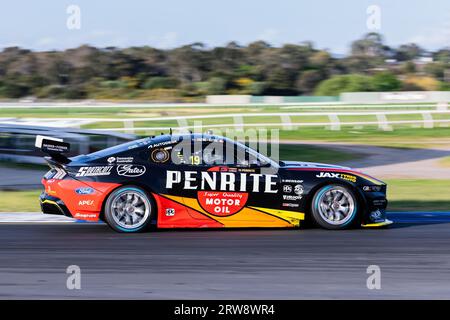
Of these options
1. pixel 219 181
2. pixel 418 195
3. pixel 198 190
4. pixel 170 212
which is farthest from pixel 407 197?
pixel 170 212

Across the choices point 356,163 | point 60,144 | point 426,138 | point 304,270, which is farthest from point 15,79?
point 304,270

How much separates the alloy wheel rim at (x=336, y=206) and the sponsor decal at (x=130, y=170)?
217cm

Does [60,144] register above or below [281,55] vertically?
below

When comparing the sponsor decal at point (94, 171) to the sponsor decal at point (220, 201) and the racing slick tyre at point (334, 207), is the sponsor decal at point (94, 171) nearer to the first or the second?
the sponsor decal at point (220, 201)

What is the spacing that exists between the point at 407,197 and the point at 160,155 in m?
5.30

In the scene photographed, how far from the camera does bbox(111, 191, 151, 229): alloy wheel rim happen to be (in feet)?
30.6

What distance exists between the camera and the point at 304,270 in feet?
24.4

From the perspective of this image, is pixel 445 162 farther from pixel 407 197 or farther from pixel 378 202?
→ pixel 378 202

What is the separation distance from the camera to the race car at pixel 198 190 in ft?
30.6

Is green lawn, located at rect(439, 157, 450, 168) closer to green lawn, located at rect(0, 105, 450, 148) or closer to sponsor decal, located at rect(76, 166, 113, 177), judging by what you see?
green lawn, located at rect(0, 105, 450, 148)

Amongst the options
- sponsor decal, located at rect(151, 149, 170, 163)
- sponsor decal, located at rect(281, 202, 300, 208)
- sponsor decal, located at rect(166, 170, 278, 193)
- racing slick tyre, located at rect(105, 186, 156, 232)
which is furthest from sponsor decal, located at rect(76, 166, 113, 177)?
sponsor decal, located at rect(281, 202, 300, 208)

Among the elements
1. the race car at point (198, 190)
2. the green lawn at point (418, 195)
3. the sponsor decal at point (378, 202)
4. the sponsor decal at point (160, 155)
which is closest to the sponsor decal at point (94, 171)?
the race car at point (198, 190)

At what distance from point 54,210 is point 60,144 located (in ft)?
2.66
